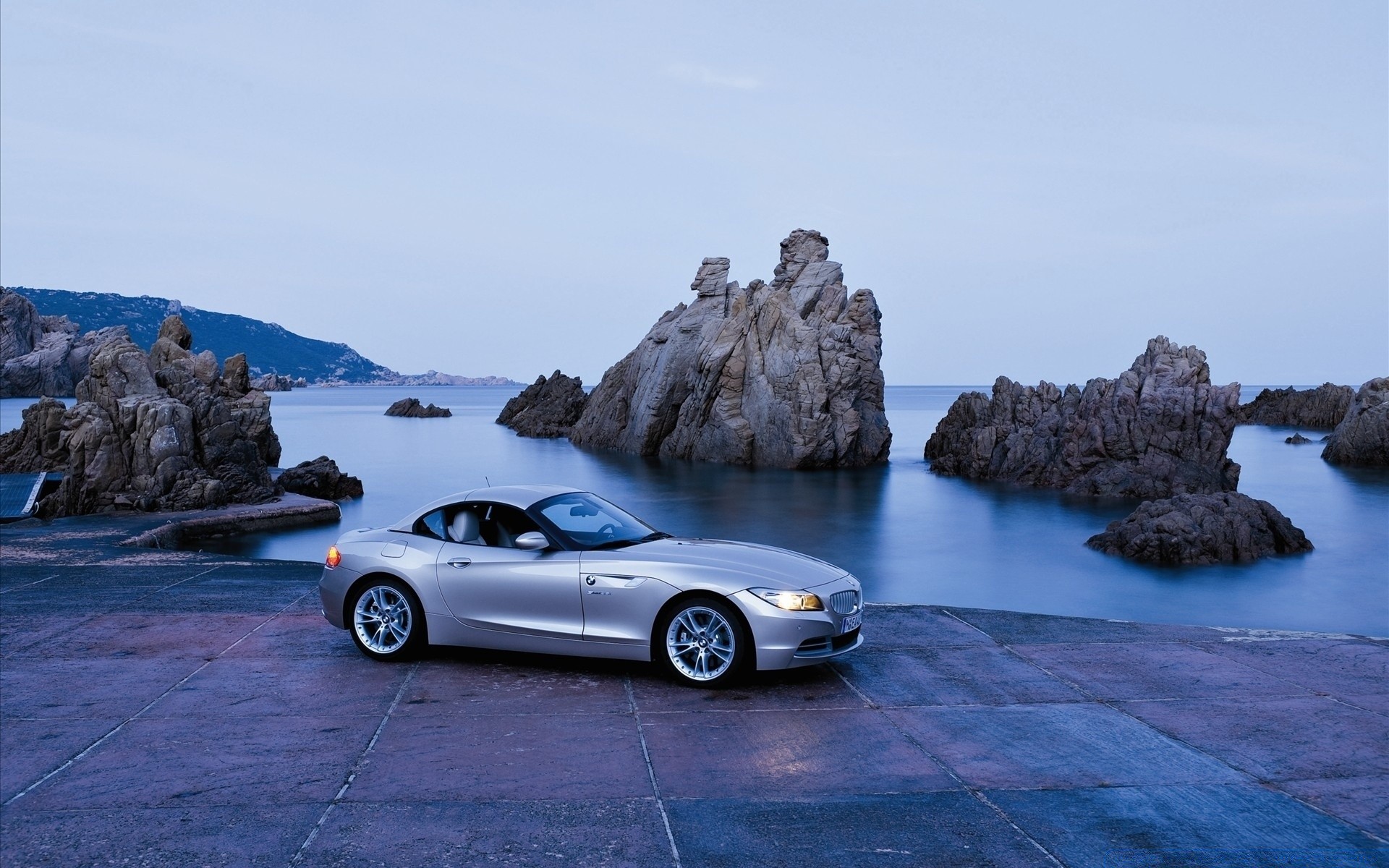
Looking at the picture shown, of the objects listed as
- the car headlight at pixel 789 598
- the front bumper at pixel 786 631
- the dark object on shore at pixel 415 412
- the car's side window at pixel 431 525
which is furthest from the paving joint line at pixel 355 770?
the dark object on shore at pixel 415 412

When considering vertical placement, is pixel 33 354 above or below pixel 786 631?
above

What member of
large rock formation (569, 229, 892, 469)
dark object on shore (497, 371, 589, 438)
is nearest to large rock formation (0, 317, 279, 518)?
large rock formation (569, 229, 892, 469)

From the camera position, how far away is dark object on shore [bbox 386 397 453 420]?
4966 inches

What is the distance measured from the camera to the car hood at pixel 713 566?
25.1 ft

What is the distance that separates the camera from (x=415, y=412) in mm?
128625

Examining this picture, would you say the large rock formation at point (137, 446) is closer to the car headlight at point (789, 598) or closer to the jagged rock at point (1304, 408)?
the car headlight at point (789, 598)

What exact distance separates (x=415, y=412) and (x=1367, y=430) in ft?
327

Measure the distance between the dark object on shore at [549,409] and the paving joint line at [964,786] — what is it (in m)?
80.8

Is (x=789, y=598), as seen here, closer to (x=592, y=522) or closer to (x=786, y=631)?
(x=786, y=631)

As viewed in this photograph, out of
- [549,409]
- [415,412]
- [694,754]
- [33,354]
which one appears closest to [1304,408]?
[549,409]

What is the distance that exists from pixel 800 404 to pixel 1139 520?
86.9ft

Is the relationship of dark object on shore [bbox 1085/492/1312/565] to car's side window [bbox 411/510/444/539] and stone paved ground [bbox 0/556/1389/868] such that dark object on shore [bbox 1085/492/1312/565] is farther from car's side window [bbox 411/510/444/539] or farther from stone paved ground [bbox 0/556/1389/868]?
car's side window [bbox 411/510/444/539]

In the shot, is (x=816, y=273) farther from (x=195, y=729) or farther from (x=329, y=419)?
(x=329, y=419)

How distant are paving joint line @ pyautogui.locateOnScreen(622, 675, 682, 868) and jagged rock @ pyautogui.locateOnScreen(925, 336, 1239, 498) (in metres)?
36.2
